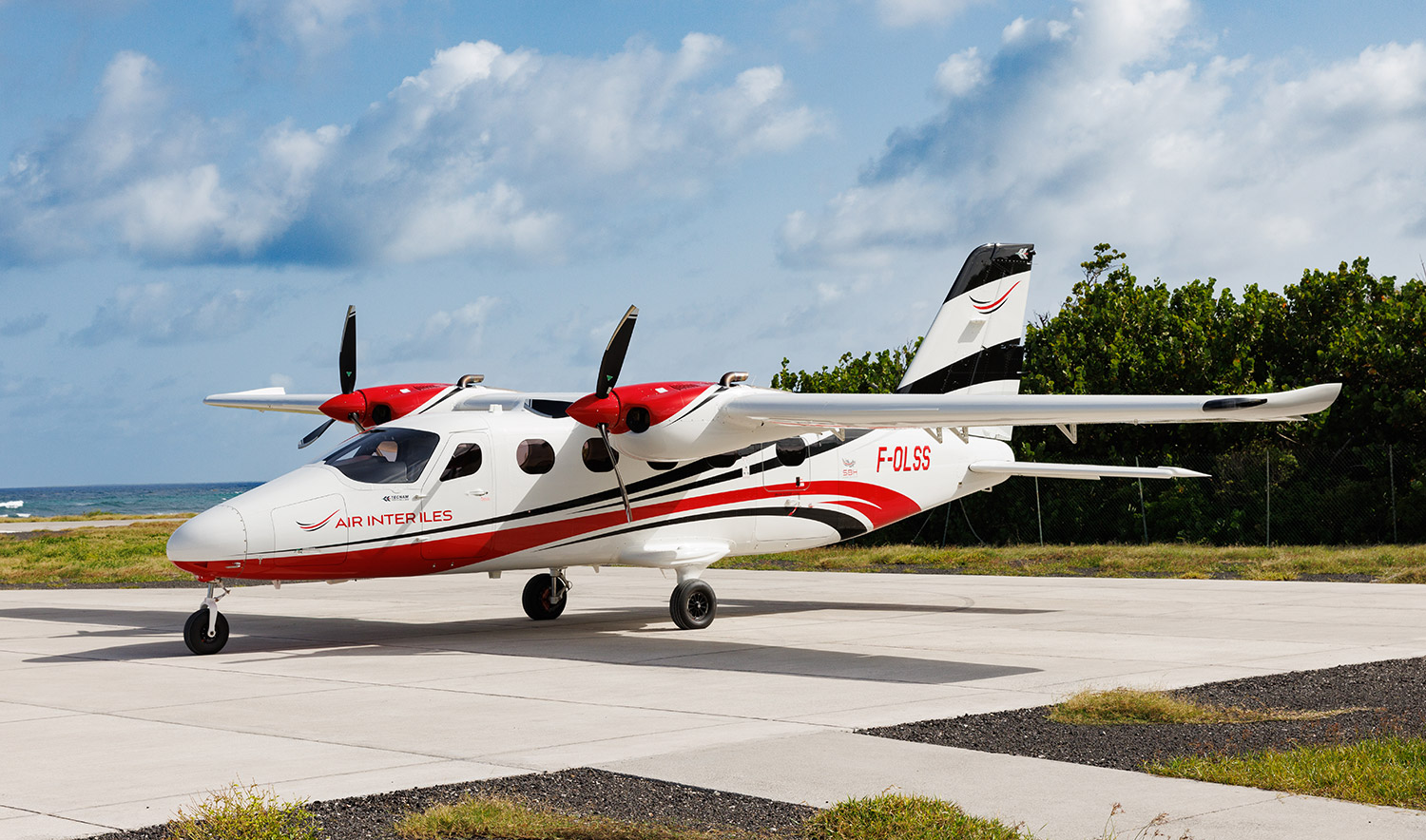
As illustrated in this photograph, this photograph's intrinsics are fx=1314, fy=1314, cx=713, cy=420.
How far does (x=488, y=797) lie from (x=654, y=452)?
8510 millimetres

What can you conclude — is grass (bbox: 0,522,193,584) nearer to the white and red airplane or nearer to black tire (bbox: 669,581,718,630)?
the white and red airplane

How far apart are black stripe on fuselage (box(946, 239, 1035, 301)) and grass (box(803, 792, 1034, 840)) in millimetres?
14202

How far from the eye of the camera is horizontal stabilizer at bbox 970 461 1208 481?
56.7ft

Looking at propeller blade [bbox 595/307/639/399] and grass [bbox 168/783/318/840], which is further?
propeller blade [bbox 595/307/639/399]

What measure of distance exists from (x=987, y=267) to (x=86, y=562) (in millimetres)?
24246

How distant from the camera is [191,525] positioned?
13320 mm

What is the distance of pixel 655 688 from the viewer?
1122 centimetres

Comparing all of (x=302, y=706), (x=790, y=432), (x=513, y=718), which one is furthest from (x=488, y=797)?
(x=790, y=432)

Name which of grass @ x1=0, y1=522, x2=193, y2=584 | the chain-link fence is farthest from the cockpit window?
the chain-link fence

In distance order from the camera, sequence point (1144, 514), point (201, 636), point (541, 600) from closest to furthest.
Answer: point (201, 636) → point (541, 600) → point (1144, 514)

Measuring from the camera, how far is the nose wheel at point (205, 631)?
14.1 m

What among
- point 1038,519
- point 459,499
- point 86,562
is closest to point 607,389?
point 459,499

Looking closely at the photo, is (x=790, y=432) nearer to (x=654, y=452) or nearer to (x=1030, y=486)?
(x=654, y=452)

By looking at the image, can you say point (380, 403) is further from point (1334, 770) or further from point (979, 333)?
point (1334, 770)
